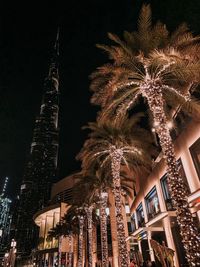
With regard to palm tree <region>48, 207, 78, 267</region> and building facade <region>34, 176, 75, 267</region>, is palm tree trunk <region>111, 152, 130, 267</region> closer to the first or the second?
palm tree <region>48, 207, 78, 267</region>

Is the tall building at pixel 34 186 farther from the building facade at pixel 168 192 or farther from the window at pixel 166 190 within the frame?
the window at pixel 166 190

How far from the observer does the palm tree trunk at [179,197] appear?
8.66 metres

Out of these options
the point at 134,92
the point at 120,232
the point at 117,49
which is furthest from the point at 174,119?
the point at 120,232

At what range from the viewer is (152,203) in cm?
2531

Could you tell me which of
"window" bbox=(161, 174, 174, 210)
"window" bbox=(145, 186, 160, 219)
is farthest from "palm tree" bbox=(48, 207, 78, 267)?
"window" bbox=(161, 174, 174, 210)

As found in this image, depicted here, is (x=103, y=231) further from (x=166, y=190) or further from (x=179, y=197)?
(x=179, y=197)

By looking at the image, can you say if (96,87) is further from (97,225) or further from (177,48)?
(97,225)

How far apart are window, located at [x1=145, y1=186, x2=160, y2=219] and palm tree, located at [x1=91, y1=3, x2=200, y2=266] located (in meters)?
12.2

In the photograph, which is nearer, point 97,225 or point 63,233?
point 63,233

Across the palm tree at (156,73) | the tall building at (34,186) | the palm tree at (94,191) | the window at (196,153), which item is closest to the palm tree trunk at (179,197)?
the palm tree at (156,73)

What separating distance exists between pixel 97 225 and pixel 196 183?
115 ft

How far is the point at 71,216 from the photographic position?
129 ft

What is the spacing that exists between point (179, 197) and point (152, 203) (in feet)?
55.3

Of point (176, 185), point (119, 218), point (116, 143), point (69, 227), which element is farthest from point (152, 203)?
point (69, 227)
